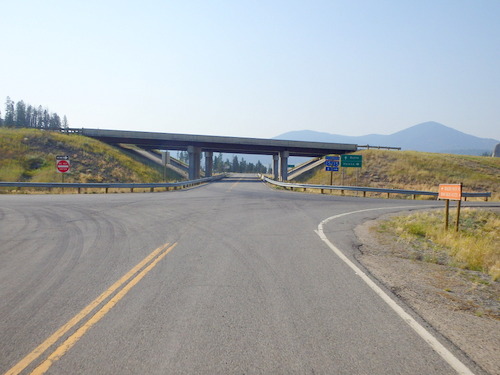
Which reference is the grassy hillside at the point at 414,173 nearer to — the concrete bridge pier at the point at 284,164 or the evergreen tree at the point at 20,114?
the concrete bridge pier at the point at 284,164

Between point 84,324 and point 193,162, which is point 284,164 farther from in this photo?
point 84,324

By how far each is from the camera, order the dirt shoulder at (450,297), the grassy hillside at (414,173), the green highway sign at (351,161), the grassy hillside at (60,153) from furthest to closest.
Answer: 1. the grassy hillside at (414,173)
2. the grassy hillside at (60,153)
3. the green highway sign at (351,161)
4. the dirt shoulder at (450,297)

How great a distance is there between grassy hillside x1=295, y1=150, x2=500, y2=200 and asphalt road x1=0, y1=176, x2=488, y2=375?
1873 inches

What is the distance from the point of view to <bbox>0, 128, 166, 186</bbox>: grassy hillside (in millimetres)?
40281

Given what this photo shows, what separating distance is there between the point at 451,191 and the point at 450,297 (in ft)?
26.4

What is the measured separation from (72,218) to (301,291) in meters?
10.5

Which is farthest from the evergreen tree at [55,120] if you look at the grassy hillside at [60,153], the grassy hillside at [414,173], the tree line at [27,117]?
the grassy hillside at [414,173]

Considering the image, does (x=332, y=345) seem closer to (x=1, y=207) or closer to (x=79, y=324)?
(x=79, y=324)

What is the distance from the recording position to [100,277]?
20.7 feet

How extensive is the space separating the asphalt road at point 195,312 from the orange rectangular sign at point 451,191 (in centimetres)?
505

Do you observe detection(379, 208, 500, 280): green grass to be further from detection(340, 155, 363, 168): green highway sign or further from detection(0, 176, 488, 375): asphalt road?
detection(340, 155, 363, 168): green highway sign

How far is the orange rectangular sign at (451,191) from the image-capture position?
1207 cm

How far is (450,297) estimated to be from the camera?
5.72 metres

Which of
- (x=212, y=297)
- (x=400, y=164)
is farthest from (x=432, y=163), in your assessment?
(x=212, y=297)
